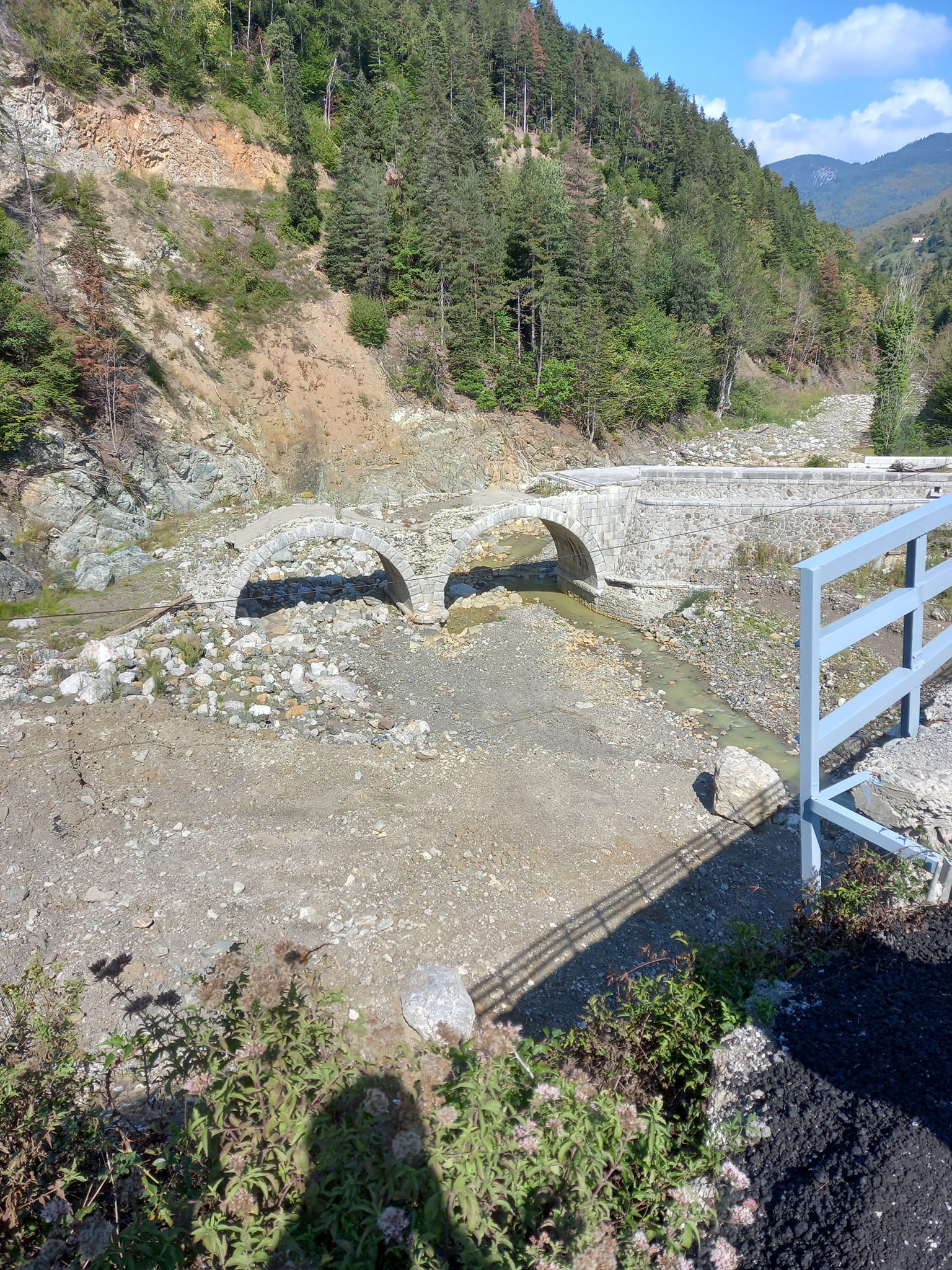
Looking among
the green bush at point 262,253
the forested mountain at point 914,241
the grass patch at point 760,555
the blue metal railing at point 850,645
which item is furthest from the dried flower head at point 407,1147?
the forested mountain at point 914,241

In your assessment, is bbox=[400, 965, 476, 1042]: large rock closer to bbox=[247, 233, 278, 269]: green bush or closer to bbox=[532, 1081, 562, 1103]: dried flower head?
bbox=[532, 1081, 562, 1103]: dried flower head

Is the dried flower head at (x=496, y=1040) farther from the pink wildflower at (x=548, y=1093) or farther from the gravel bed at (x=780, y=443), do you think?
the gravel bed at (x=780, y=443)

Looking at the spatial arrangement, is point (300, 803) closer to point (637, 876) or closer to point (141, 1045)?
point (637, 876)

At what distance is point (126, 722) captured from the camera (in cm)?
1092

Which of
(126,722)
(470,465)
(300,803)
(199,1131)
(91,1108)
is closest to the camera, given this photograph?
(199,1131)

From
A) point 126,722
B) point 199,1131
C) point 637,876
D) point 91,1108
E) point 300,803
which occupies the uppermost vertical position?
point 199,1131

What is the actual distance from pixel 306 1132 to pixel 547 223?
31.7 metres

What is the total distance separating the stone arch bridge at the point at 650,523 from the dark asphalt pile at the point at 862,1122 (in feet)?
43.2

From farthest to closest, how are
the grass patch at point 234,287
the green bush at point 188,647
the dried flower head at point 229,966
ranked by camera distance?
the grass patch at point 234,287, the green bush at point 188,647, the dried flower head at point 229,966

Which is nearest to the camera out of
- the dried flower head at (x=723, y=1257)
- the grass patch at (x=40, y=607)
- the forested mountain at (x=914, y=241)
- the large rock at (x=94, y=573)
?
the dried flower head at (x=723, y=1257)

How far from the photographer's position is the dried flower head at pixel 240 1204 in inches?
91.1

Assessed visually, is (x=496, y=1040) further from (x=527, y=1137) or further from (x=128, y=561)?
(x=128, y=561)

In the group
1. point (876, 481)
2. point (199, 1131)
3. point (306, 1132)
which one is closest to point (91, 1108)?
point (199, 1131)

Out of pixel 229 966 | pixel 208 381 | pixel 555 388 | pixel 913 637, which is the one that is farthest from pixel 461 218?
pixel 229 966
